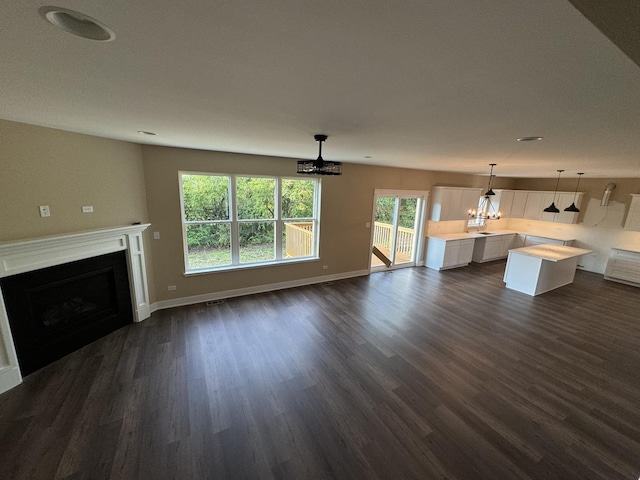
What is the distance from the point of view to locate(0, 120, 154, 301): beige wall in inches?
94.5

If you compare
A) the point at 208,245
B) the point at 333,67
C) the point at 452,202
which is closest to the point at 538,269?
the point at 452,202

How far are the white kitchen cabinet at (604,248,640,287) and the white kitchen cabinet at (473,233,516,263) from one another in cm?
222

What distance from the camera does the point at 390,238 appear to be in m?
6.72

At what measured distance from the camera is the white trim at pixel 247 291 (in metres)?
4.21

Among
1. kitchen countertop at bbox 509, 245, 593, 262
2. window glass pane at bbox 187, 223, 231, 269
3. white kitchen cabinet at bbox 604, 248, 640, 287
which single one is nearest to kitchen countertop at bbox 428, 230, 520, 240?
kitchen countertop at bbox 509, 245, 593, 262

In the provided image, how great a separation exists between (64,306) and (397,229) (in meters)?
6.34

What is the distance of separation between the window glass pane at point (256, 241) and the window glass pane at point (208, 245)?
0.84 feet

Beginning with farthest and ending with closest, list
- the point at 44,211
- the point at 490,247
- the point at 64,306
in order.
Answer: the point at 490,247 < the point at 64,306 < the point at 44,211

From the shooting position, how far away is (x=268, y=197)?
4809 mm

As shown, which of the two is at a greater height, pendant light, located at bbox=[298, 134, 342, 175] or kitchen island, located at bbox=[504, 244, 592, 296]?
pendant light, located at bbox=[298, 134, 342, 175]

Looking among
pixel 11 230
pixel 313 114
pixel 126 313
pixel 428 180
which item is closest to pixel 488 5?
pixel 313 114

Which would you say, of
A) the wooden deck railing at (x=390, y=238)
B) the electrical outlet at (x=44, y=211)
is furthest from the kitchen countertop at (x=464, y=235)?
the electrical outlet at (x=44, y=211)

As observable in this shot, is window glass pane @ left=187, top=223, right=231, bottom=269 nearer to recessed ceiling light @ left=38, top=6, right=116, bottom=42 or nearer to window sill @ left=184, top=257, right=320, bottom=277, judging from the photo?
window sill @ left=184, top=257, right=320, bottom=277

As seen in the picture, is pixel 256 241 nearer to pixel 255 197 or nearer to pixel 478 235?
pixel 255 197
